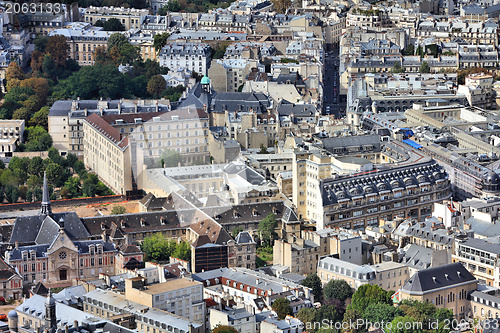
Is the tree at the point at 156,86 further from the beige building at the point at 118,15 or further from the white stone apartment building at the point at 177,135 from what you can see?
the beige building at the point at 118,15

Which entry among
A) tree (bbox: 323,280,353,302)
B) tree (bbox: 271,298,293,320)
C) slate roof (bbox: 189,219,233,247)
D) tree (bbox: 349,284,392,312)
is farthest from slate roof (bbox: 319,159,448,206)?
tree (bbox: 271,298,293,320)

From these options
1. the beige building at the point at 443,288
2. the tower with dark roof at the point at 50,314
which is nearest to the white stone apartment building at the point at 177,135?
the beige building at the point at 443,288

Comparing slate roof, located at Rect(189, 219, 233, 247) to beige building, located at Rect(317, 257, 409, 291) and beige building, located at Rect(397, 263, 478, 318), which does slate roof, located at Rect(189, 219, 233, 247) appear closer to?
beige building, located at Rect(317, 257, 409, 291)

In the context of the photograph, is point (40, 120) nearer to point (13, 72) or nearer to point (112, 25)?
point (13, 72)

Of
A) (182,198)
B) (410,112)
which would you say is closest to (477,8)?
(410,112)

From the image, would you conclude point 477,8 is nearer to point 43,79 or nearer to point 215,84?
point 215,84
